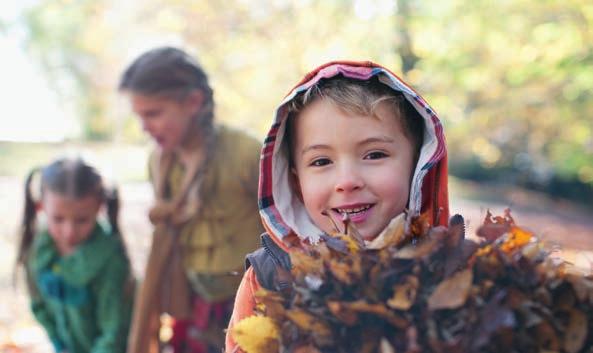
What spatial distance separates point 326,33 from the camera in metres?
9.67

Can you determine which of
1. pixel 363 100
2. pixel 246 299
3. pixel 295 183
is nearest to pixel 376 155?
pixel 363 100

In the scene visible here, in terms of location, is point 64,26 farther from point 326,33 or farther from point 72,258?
point 72,258

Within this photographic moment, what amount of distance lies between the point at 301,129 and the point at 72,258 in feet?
8.20

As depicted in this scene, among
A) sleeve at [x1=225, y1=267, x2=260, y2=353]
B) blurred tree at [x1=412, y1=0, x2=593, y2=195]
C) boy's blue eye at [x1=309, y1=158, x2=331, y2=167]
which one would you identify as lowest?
sleeve at [x1=225, y1=267, x2=260, y2=353]

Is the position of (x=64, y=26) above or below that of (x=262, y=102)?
above

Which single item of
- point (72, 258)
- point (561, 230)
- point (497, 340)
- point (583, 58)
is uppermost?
point (583, 58)

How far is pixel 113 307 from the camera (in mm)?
4059

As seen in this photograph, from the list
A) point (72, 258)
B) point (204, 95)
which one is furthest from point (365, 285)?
point (72, 258)

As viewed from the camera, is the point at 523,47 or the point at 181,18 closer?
the point at 523,47

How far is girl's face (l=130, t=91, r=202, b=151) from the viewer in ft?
12.0

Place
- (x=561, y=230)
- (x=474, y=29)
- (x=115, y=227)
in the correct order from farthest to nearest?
(x=561, y=230), (x=474, y=29), (x=115, y=227)

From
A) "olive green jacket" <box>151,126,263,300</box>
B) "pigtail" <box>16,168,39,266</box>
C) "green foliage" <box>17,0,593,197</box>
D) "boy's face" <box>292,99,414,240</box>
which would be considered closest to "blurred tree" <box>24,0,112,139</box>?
"green foliage" <box>17,0,593,197</box>

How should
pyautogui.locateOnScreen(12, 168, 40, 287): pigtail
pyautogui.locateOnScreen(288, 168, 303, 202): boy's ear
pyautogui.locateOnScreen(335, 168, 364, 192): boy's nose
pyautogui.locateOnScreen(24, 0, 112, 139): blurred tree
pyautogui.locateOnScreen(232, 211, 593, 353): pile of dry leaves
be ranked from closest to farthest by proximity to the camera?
pyautogui.locateOnScreen(232, 211, 593, 353): pile of dry leaves → pyautogui.locateOnScreen(335, 168, 364, 192): boy's nose → pyautogui.locateOnScreen(288, 168, 303, 202): boy's ear → pyautogui.locateOnScreen(12, 168, 40, 287): pigtail → pyautogui.locateOnScreen(24, 0, 112, 139): blurred tree

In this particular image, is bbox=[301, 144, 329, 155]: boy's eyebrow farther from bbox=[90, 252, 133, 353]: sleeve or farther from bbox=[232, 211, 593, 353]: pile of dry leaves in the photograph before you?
bbox=[90, 252, 133, 353]: sleeve
